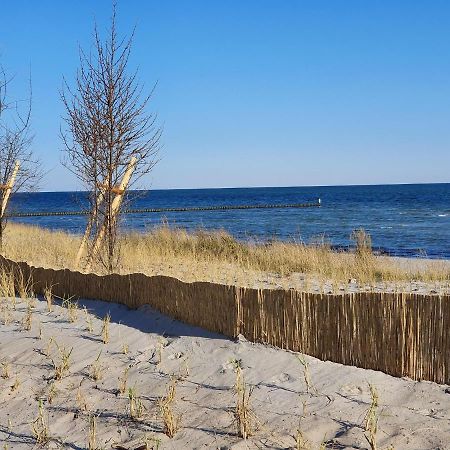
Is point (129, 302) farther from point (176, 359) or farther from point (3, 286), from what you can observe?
point (3, 286)

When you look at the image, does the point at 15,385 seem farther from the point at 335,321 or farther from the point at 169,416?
the point at 335,321

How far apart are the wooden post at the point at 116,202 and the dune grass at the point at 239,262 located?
1.05 feet

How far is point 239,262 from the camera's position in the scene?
1198 centimetres

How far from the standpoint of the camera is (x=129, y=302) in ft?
23.9

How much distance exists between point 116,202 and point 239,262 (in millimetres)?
3075

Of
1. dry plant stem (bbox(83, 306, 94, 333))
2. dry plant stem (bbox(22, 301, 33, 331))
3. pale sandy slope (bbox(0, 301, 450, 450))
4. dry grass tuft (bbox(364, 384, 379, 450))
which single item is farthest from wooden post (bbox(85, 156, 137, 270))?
dry grass tuft (bbox(364, 384, 379, 450))

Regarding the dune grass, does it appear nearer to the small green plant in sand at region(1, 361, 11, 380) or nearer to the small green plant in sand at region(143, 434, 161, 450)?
the small green plant in sand at region(1, 361, 11, 380)

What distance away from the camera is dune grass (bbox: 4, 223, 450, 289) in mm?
10117

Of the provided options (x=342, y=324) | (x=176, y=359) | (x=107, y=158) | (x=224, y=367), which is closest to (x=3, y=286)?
(x=107, y=158)

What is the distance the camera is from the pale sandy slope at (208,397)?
12.9ft

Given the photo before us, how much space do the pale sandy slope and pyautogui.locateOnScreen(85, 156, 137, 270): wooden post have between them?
3687 millimetres

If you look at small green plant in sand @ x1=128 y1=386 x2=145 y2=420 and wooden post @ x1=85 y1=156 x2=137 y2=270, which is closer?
small green plant in sand @ x1=128 y1=386 x2=145 y2=420

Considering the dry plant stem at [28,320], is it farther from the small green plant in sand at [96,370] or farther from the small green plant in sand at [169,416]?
the small green plant in sand at [169,416]

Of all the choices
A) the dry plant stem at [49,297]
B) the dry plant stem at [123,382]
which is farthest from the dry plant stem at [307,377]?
the dry plant stem at [49,297]
